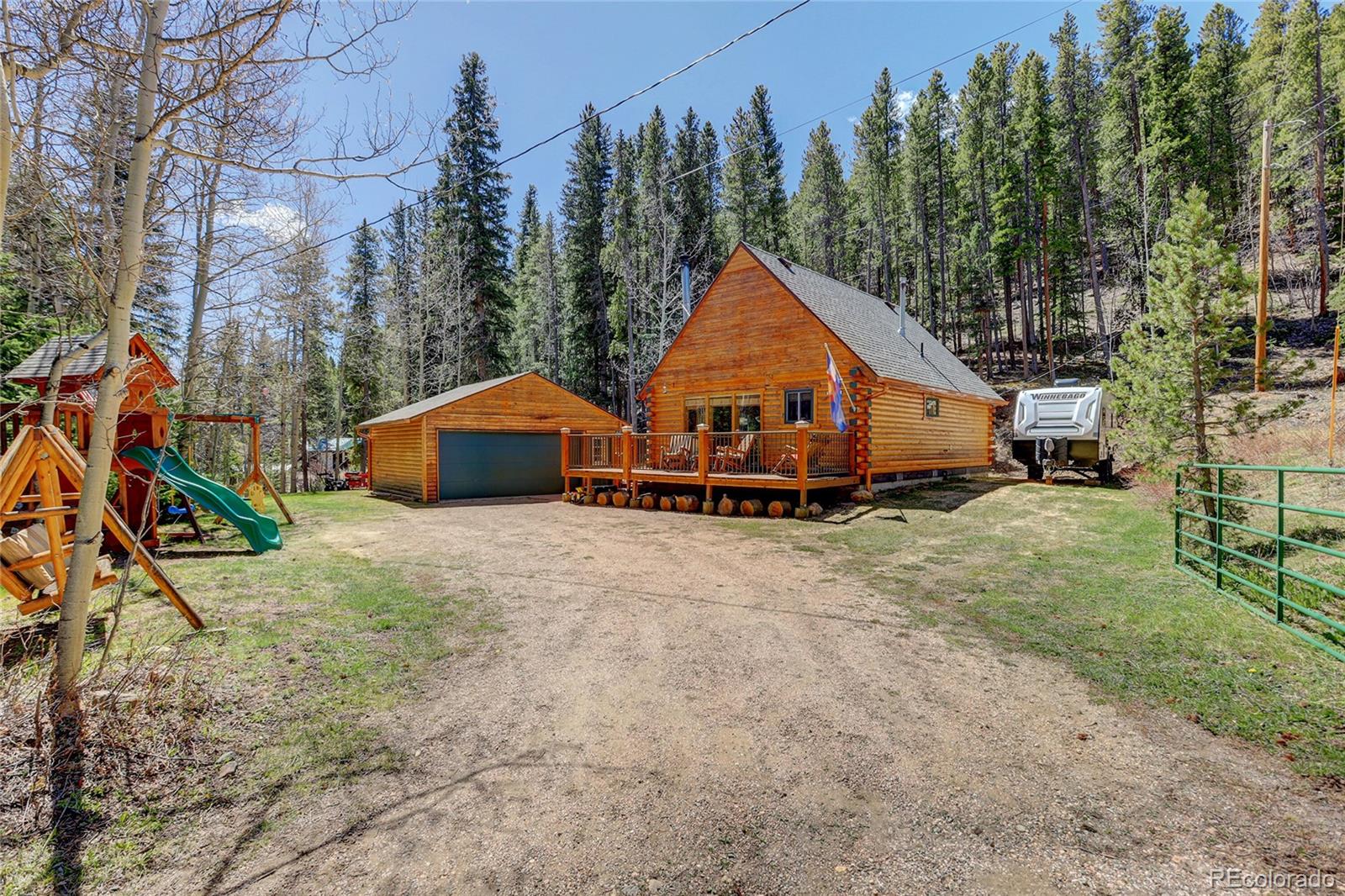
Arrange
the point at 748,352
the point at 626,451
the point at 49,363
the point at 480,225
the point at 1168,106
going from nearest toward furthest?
1. the point at 49,363
2. the point at 626,451
3. the point at 748,352
4. the point at 1168,106
5. the point at 480,225

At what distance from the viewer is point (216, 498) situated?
8.25 meters

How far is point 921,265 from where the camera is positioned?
33.7 meters

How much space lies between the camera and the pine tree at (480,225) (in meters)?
25.4

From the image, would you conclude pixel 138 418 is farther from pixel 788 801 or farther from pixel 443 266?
pixel 443 266

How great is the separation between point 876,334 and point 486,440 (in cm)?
1278

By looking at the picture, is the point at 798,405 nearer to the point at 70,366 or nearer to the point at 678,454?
the point at 678,454

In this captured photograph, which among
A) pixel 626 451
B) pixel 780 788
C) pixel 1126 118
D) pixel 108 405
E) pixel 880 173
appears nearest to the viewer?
pixel 780 788

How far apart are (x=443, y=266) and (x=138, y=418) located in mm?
18290

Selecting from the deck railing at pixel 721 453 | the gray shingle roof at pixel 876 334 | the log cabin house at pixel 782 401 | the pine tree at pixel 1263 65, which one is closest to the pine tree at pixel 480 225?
the log cabin house at pixel 782 401

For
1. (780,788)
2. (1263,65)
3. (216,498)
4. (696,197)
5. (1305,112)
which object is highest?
(1263,65)

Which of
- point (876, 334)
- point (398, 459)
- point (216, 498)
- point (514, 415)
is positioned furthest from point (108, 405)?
point (398, 459)

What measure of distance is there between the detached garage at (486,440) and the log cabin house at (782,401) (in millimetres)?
2445

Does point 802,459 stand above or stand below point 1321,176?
below

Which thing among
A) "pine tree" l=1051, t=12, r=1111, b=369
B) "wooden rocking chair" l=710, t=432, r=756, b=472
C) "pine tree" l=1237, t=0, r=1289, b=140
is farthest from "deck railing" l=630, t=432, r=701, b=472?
"pine tree" l=1237, t=0, r=1289, b=140
